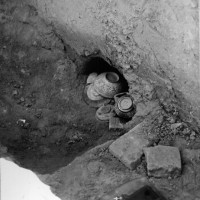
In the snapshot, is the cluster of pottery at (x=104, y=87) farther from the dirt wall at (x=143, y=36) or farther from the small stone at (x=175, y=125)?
the small stone at (x=175, y=125)

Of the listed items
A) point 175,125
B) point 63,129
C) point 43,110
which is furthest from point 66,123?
point 175,125

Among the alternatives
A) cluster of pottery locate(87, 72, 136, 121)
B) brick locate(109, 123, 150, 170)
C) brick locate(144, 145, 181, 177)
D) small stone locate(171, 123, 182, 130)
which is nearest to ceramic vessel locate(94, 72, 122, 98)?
cluster of pottery locate(87, 72, 136, 121)

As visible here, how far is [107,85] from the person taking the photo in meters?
4.11

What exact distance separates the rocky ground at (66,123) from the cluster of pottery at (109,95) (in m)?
0.10

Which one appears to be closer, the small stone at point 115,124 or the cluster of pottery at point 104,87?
the small stone at point 115,124

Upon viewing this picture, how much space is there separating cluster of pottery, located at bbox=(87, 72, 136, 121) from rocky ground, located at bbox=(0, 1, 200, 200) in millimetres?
104

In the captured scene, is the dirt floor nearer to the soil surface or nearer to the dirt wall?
the soil surface

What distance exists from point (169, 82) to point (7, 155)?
4.96 feet

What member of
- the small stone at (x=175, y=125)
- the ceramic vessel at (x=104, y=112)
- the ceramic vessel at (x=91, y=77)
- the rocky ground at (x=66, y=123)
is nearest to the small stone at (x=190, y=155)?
the rocky ground at (x=66, y=123)

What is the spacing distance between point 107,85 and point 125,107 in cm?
36

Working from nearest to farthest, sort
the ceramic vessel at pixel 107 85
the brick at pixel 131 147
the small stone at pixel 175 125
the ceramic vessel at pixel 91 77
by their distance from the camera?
the brick at pixel 131 147 → the small stone at pixel 175 125 → the ceramic vessel at pixel 107 85 → the ceramic vessel at pixel 91 77

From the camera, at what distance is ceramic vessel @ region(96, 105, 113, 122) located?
4.01 metres

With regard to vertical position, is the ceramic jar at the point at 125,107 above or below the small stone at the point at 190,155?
below

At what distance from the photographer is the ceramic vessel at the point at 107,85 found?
13.5ft
